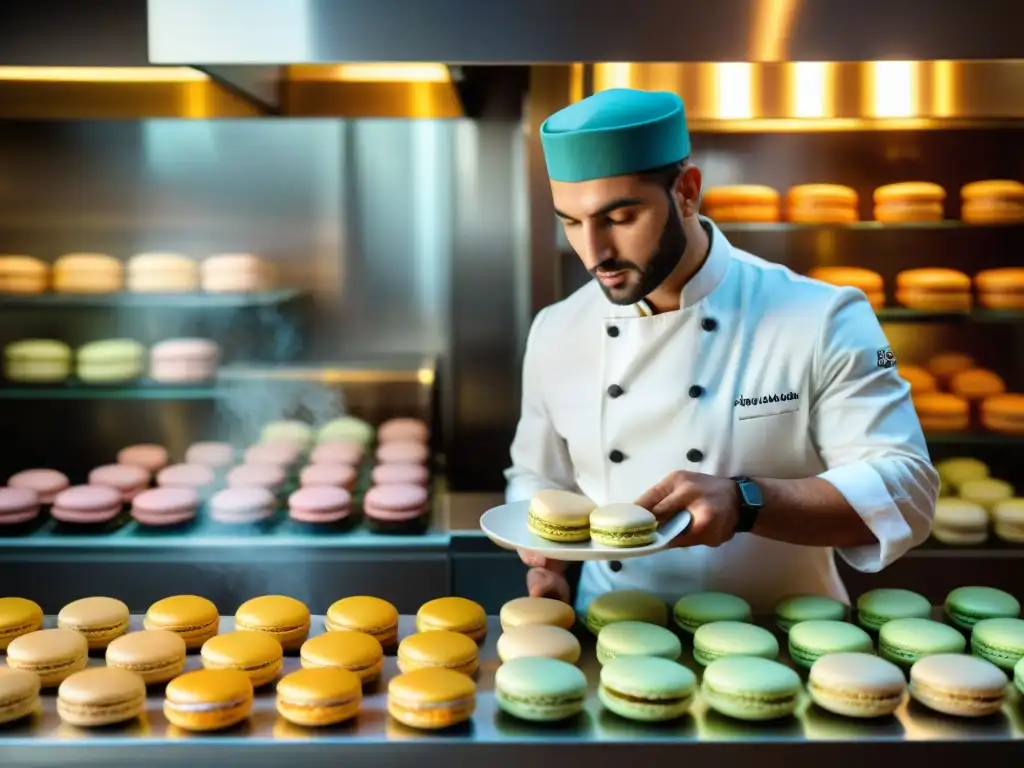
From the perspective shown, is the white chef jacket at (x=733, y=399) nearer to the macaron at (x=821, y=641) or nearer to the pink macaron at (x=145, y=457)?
the macaron at (x=821, y=641)

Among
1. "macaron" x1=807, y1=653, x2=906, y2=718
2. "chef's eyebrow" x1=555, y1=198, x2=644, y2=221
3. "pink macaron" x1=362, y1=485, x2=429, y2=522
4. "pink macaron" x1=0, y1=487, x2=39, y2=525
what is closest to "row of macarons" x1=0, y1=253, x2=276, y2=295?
"pink macaron" x1=0, y1=487, x2=39, y2=525

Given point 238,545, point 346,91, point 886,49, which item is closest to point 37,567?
point 238,545

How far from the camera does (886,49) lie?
1.72m

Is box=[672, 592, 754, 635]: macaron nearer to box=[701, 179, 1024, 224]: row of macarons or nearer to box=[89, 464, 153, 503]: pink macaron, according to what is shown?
box=[701, 179, 1024, 224]: row of macarons

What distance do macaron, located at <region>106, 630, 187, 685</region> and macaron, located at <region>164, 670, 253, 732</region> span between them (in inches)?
4.1

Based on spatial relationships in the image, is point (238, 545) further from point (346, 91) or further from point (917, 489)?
point (917, 489)

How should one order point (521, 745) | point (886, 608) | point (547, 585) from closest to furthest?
point (521, 745) < point (886, 608) < point (547, 585)

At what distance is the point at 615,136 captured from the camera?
161 centimetres

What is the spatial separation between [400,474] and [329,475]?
0.21m

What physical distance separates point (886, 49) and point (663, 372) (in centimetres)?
68

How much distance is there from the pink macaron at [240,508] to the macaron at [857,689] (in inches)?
74.5

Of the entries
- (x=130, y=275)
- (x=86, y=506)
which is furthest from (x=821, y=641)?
(x=130, y=275)

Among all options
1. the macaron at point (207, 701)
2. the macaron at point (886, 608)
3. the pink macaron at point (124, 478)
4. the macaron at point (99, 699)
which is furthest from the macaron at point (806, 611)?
the pink macaron at point (124, 478)

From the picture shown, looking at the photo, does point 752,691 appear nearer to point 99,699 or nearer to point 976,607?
point 976,607
